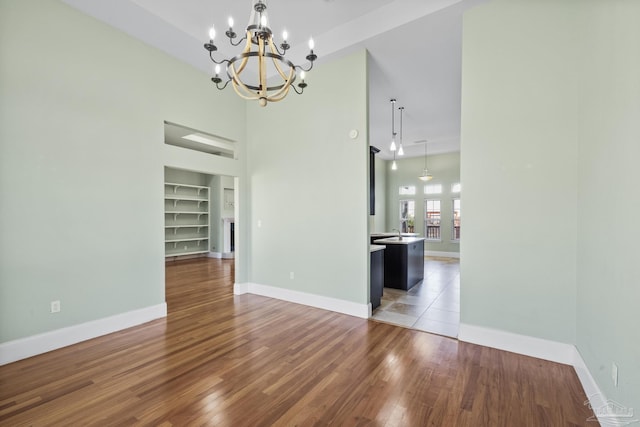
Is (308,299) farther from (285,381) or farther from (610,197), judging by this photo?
(610,197)

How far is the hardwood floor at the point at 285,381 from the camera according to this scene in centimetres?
187

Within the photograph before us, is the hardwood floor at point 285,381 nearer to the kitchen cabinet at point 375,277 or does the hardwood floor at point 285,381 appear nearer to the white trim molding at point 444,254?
the kitchen cabinet at point 375,277

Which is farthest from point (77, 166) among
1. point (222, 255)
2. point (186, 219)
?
point (222, 255)

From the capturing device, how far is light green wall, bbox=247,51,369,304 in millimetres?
3811

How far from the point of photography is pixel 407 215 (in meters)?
10.7

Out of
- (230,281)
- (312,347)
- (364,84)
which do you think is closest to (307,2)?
(364,84)

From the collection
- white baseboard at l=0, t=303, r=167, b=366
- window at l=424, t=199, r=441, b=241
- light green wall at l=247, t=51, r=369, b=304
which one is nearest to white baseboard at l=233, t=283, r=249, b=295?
light green wall at l=247, t=51, r=369, b=304

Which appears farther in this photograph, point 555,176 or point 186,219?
point 186,219

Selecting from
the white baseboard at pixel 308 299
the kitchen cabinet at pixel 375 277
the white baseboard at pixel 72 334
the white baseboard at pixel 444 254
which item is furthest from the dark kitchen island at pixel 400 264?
the white baseboard at pixel 444 254

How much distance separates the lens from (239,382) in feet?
7.41

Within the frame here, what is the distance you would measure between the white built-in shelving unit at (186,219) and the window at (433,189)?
7.85 meters

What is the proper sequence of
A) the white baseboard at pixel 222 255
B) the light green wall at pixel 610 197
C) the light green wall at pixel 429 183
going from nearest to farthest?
1. the light green wall at pixel 610 197
2. the white baseboard at pixel 222 255
3. the light green wall at pixel 429 183

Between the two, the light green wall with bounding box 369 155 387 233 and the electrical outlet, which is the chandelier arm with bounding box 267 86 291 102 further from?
the light green wall with bounding box 369 155 387 233

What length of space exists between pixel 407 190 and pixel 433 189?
3.24ft
